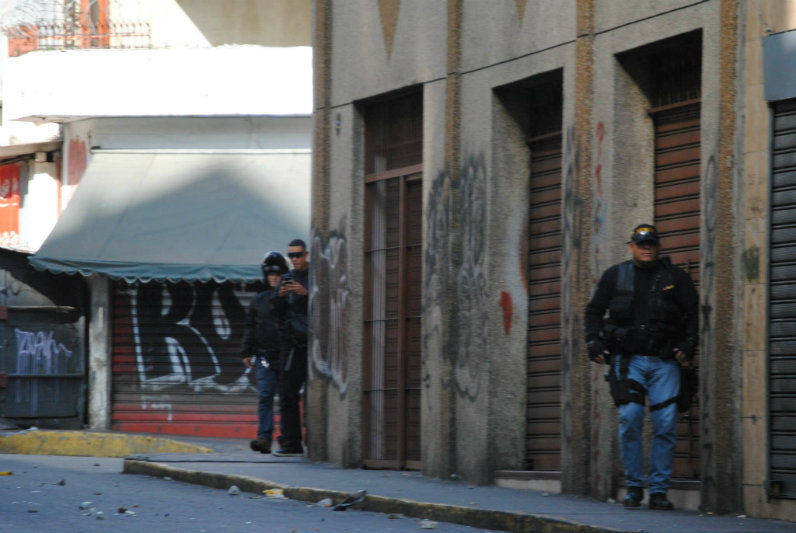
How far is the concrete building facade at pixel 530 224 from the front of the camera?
9633mm

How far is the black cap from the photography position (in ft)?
32.6

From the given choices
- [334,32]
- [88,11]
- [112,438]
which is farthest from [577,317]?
[88,11]

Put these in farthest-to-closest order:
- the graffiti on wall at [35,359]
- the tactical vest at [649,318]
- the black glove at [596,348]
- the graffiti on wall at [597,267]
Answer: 1. the graffiti on wall at [35,359]
2. the graffiti on wall at [597,267]
3. the black glove at [596,348]
4. the tactical vest at [649,318]

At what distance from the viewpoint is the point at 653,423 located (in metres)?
10.0

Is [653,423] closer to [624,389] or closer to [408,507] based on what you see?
[624,389]

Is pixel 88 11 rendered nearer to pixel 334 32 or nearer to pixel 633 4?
pixel 334 32

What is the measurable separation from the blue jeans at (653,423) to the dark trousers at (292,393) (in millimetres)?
5532

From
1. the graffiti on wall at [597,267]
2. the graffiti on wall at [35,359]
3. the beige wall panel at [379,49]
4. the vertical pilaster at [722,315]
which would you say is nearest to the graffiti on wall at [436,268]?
the beige wall panel at [379,49]

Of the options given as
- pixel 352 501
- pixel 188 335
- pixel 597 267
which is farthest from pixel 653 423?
pixel 188 335

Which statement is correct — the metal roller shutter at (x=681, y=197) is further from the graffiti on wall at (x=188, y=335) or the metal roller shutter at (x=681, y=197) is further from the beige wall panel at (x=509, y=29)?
the graffiti on wall at (x=188, y=335)

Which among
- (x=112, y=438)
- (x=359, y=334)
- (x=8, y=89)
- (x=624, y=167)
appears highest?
(x=8, y=89)

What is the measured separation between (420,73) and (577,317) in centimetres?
317

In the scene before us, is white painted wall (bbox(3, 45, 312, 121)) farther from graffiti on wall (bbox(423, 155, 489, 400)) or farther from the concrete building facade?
graffiti on wall (bbox(423, 155, 489, 400))

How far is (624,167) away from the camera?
36.0 ft
